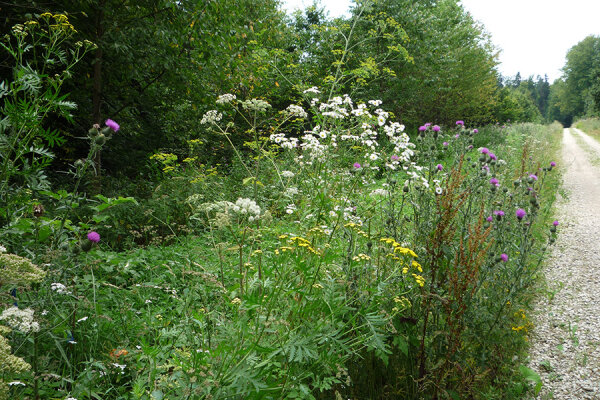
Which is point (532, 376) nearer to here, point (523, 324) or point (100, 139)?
point (523, 324)

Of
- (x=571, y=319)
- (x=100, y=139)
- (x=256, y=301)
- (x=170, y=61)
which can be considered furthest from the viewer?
(x=170, y=61)

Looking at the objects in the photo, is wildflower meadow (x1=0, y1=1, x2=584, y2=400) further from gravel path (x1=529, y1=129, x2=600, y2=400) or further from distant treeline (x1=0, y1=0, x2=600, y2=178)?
distant treeline (x1=0, y1=0, x2=600, y2=178)

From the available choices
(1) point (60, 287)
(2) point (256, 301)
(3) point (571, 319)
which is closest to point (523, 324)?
(3) point (571, 319)

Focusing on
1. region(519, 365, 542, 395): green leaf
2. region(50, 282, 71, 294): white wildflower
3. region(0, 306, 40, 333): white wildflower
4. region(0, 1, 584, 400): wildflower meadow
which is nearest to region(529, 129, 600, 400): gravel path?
region(519, 365, 542, 395): green leaf

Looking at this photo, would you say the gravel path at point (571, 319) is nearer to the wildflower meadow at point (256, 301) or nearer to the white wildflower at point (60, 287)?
the wildflower meadow at point (256, 301)

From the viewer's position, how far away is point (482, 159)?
139 inches

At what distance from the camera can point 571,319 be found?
3314 millimetres

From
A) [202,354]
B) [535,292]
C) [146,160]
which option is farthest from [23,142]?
[146,160]

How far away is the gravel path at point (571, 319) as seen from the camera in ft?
8.36

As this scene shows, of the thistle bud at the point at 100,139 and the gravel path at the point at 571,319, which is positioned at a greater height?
the thistle bud at the point at 100,139

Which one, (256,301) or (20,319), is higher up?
(20,319)

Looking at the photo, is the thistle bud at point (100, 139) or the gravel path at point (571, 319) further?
the gravel path at point (571, 319)

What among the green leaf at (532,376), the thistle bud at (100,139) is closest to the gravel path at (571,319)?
the green leaf at (532,376)

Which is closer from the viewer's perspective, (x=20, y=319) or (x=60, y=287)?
(x=20, y=319)
